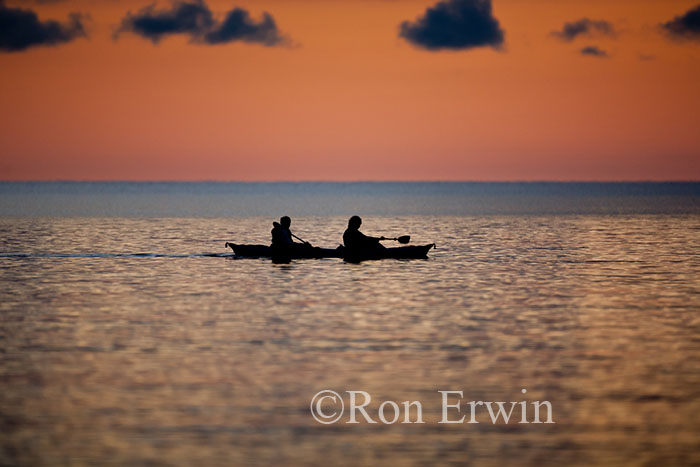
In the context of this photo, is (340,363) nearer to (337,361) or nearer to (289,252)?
(337,361)

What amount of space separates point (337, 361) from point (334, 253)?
20302mm

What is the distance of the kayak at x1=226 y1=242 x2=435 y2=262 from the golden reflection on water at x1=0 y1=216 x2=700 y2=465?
4.68ft

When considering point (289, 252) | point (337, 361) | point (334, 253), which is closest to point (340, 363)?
point (337, 361)

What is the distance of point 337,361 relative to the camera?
15.5m

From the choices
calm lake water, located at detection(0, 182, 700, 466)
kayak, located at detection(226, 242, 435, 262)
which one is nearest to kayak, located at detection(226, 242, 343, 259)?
kayak, located at detection(226, 242, 435, 262)

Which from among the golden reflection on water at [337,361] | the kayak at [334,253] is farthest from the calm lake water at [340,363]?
the kayak at [334,253]

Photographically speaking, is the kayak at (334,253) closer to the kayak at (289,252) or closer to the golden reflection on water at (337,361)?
the kayak at (289,252)

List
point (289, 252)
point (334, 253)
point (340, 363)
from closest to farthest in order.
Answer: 1. point (340, 363)
2. point (289, 252)
3. point (334, 253)

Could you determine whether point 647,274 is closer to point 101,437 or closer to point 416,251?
point 416,251

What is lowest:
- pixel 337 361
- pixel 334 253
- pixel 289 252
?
pixel 337 361

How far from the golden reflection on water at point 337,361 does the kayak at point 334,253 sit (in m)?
1.43

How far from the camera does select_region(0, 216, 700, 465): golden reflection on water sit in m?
10.8

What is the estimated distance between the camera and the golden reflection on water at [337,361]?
1079 centimetres

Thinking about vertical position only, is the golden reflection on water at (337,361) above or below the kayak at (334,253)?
→ below
